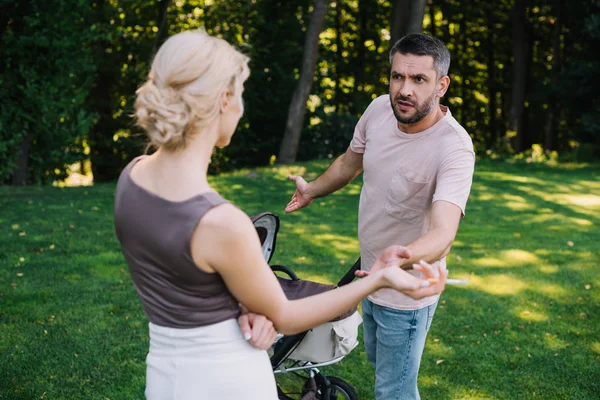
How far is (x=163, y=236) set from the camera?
73.5 inches

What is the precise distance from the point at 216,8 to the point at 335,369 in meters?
19.5

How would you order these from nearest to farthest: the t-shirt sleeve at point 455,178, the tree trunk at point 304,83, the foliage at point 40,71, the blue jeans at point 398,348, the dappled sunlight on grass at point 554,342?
the t-shirt sleeve at point 455,178 → the blue jeans at point 398,348 → the dappled sunlight on grass at point 554,342 → the foliage at point 40,71 → the tree trunk at point 304,83

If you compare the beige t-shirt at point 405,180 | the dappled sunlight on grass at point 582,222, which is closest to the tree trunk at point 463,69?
the dappled sunlight on grass at point 582,222

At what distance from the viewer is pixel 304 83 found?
54.2ft

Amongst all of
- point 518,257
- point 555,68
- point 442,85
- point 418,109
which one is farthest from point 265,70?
point 418,109

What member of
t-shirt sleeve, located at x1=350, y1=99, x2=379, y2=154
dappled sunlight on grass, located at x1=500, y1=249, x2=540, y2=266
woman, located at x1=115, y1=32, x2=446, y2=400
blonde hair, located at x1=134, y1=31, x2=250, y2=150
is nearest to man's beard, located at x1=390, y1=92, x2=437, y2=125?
t-shirt sleeve, located at x1=350, y1=99, x2=379, y2=154

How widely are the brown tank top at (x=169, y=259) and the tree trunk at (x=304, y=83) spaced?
575 inches

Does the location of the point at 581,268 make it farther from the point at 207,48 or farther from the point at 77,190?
the point at 77,190

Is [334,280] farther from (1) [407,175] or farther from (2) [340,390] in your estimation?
(1) [407,175]

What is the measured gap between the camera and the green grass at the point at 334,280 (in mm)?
5000

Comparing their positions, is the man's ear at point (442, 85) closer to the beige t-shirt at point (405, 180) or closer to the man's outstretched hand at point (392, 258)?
the beige t-shirt at point (405, 180)

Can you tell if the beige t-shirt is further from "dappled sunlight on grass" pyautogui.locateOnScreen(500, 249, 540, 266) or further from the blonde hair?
"dappled sunlight on grass" pyautogui.locateOnScreen(500, 249, 540, 266)

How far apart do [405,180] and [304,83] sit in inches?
537

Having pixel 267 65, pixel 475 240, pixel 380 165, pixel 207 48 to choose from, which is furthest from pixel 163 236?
pixel 267 65
